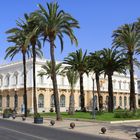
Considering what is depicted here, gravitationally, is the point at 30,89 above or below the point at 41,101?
above

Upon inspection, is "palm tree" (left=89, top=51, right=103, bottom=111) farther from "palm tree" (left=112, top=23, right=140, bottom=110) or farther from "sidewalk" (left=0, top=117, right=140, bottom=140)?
"sidewalk" (left=0, top=117, right=140, bottom=140)

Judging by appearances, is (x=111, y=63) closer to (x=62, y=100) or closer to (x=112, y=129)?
(x=62, y=100)

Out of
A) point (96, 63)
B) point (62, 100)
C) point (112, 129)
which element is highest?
point (96, 63)

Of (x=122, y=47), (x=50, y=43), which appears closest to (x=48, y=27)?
(x=50, y=43)

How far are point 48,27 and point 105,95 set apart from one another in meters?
57.5

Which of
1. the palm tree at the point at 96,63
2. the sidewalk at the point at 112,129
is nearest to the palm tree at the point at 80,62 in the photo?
the palm tree at the point at 96,63

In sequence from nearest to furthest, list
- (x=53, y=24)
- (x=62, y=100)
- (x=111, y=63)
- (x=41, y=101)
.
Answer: (x=53, y=24)
(x=111, y=63)
(x=41, y=101)
(x=62, y=100)

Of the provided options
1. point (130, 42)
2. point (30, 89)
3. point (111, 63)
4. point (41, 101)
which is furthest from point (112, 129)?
point (41, 101)

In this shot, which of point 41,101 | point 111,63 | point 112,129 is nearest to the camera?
point 112,129

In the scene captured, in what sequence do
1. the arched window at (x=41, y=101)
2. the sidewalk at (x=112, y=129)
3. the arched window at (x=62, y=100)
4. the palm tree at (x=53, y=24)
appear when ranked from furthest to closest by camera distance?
the arched window at (x=62, y=100), the arched window at (x=41, y=101), the palm tree at (x=53, y=24), the sidewalk at (x=112, y=129)

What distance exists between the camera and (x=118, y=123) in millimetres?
37969

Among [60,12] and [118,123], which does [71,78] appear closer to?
[60,12]

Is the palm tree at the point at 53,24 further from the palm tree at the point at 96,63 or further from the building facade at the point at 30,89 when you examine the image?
the building facade at the point at 30,89

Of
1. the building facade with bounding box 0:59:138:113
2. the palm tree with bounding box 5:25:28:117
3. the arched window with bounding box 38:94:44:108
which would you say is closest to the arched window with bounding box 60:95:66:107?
the building facade with bounding box 0:59:138:113
